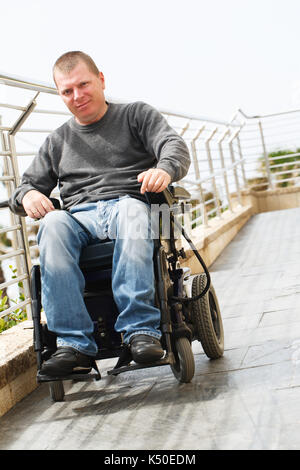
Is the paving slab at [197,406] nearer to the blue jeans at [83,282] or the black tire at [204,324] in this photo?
the black tire at [204,324]

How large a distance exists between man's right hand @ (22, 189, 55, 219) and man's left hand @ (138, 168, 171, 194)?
16.7 inches

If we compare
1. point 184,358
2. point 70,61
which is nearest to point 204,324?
point 184,358

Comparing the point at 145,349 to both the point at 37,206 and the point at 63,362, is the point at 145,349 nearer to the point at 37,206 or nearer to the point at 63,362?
the point at 63,362

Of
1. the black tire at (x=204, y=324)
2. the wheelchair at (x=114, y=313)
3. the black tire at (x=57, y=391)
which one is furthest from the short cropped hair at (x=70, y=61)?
the black tire at (x=57, y=391)

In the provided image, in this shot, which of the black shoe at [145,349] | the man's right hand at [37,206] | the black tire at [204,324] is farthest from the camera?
the black tire at [204,324]

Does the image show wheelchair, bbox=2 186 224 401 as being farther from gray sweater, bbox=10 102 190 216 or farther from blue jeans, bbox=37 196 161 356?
gray sweater, bbox=10 102 190 216

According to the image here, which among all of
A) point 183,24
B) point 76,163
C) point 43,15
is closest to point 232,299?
point 76,163

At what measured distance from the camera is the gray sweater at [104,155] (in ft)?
9.05

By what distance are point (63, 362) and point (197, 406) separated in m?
0.47

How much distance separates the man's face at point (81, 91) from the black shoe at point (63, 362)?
986mm

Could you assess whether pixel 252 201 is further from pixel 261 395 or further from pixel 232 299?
pixel 261 395

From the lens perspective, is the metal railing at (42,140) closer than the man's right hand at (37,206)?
No

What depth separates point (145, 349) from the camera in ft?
7.72

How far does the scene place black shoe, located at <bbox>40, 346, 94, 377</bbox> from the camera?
238 centimetres
